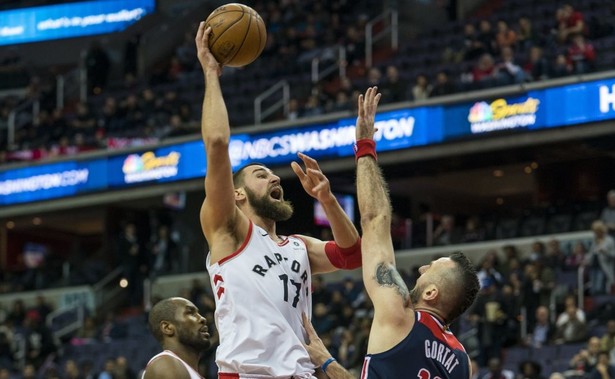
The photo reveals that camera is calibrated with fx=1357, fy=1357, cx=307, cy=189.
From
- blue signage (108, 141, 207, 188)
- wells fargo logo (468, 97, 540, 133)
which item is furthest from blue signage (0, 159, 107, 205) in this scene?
wells fargo logo (468, 97, 540, 133)

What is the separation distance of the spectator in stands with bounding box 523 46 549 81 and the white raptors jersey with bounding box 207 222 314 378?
630 inches

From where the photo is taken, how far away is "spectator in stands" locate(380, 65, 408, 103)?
78.2 ft

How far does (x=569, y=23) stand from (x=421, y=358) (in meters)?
18.5

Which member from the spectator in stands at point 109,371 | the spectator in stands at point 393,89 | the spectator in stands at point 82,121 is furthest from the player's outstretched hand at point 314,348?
the spectator in stands at point 82,121

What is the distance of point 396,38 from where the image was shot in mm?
Answer: 28688

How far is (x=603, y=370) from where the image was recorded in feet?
48.5

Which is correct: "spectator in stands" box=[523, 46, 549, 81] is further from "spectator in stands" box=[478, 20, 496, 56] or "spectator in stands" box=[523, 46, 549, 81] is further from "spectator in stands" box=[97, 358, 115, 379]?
"spectator in stands" box=[97, 358, 115, 379]

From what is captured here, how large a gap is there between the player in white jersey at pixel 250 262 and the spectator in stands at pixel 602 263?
40.6ft

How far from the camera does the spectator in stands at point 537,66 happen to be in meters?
22.3

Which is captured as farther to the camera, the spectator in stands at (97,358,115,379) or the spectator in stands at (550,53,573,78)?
the spectator in stands at (550,53,573,78)

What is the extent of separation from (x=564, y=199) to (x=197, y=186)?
23.7 feet

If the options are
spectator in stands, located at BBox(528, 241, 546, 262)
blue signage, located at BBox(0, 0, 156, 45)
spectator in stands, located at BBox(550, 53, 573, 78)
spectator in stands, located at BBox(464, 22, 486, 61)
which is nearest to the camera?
spectator in stands, located at BBox(528, 241, 546, 262)

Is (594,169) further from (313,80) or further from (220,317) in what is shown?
Result: (220,317)

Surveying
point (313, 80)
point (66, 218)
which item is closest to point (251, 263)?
point (313, 80)
